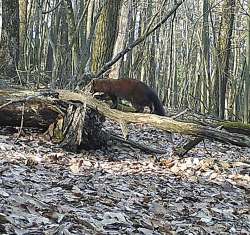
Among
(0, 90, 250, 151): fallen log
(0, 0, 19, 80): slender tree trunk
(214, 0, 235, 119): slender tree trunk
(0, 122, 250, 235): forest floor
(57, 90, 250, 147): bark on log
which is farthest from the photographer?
(214, 0, 235, 119): slender tree trunk

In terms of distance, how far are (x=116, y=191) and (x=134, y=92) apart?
468 cm

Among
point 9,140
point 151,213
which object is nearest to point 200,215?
point 151,213

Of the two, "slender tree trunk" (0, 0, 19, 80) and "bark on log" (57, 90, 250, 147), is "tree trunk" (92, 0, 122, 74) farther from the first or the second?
"bark on log" (57, 90, 250, 147)

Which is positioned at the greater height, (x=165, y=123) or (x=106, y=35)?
(x=106, y=35)

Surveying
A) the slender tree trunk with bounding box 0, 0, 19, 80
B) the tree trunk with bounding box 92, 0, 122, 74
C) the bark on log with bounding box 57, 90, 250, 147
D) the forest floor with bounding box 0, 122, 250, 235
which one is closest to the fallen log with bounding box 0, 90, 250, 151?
the bark on log with bounding box 57, 90, 250, 147

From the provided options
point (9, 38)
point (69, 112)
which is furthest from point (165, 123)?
point (9, 38)

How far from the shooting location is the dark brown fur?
31.9ft

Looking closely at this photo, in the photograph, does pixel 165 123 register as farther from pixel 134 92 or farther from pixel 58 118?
pixel 134 92

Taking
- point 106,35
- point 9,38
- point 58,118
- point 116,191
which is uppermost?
→ point 106,35

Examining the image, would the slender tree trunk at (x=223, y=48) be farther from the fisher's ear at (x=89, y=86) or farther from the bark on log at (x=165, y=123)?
the bark on log at (x=165, y=123)

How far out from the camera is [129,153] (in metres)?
7.75

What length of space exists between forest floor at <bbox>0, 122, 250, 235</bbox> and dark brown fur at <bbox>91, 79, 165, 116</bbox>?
6.04 feet

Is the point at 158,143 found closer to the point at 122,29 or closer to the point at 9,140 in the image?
the point at 9,140

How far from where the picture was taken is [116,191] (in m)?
5.39
